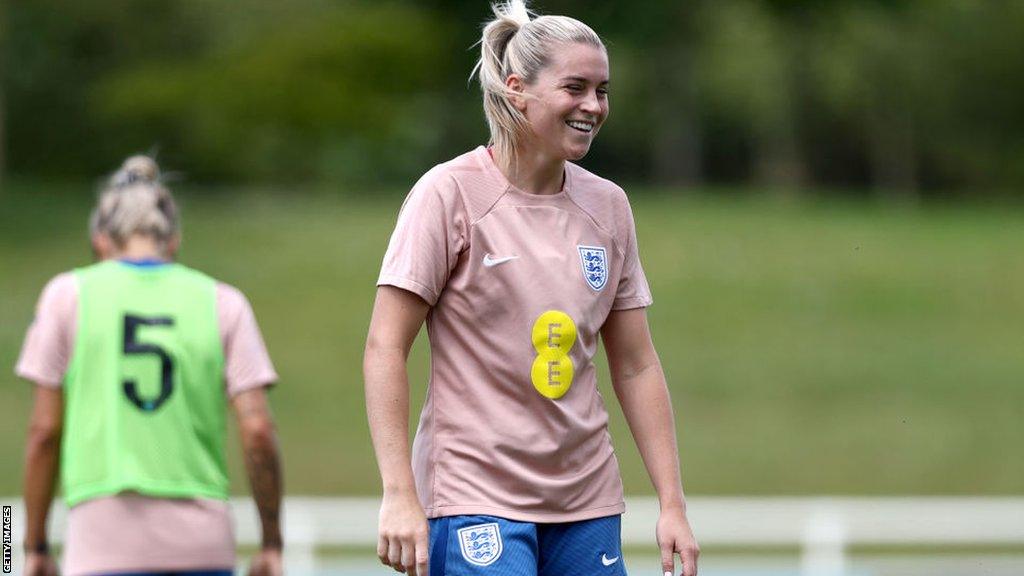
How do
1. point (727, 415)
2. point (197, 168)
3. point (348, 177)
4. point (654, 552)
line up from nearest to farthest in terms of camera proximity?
point (654, 552), point (727, 415), point (197, 168), point (348, 177)

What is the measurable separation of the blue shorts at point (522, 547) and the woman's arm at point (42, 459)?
1534 millimetres

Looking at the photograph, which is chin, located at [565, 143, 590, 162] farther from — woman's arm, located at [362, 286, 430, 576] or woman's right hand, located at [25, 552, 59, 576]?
woman's right hand, located at [25, 552, 59, 576]

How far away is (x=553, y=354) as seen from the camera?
165 inches

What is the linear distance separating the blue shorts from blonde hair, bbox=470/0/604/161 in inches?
33.7

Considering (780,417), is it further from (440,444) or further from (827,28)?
(827,28)

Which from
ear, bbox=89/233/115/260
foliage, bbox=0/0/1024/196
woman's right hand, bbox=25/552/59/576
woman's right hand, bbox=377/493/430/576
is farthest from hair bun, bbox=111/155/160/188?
foliage, bbox=0/0/1024/196

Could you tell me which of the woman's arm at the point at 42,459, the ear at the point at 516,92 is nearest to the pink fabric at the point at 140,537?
the woman's arm at the point at 42,459

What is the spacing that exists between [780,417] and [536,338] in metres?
20.4

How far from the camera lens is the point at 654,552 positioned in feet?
59.9

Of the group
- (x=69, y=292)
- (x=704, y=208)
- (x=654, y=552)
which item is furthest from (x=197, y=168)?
(x=69, y=292)

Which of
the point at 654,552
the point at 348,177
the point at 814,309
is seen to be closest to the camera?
the point at 654,552

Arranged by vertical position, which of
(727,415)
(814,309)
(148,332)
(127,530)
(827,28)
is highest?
(827,28)

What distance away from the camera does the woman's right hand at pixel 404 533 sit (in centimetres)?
397

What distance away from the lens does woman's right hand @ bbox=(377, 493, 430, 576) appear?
13.0ft
